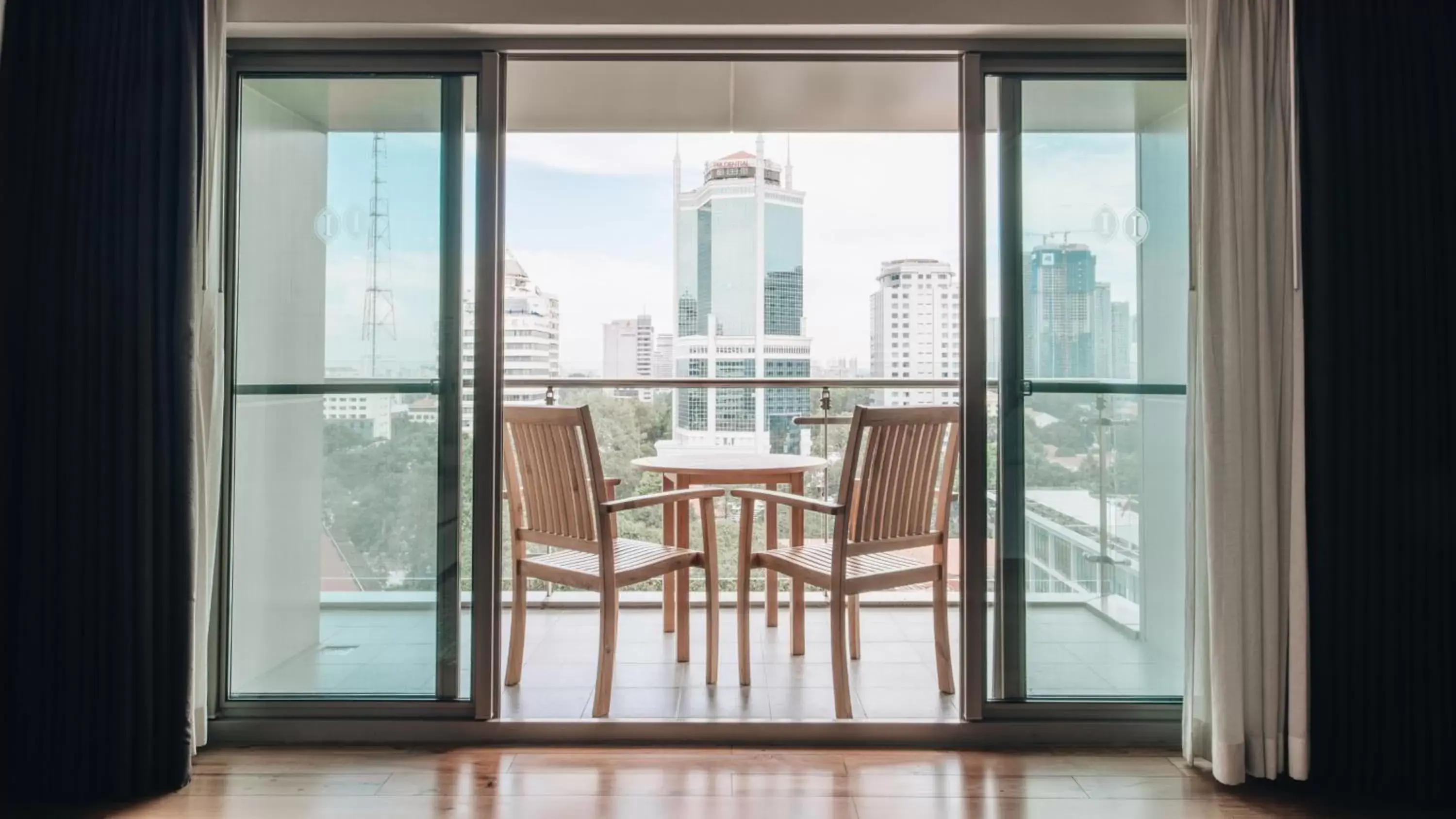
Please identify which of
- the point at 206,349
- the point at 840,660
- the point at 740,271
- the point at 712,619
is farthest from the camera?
the point at 740,271

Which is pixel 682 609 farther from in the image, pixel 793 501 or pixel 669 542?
pixel 793 501

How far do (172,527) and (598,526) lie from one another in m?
1.12

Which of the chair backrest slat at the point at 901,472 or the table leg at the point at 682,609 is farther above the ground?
the chair backrest slat at the point at 901,472

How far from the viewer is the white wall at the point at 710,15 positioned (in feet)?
7.79

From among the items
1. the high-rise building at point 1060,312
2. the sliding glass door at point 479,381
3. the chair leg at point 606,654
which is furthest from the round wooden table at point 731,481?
the high-rise building at point 1060,312

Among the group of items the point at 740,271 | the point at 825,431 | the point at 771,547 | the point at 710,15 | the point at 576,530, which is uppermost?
the point at 710,15

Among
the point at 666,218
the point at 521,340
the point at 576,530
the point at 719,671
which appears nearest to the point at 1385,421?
the point at 719,671

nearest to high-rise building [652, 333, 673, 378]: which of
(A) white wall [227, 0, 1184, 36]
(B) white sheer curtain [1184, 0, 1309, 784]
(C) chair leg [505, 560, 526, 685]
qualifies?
(C) chair leg [505, 560, 526, 685]

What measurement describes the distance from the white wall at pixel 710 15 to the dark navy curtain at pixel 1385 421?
604 millimetres

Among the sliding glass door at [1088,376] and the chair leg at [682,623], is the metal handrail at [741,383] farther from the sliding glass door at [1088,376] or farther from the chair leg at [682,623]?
the sliding glass door at [1088,376]

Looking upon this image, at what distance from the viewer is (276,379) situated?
2.51m

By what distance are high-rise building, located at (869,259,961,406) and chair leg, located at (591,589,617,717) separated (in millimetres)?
1828

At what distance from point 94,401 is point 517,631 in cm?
140

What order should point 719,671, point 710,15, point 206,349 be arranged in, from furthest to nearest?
1. point 719,671
2. point 710,15
3. point 206,349
